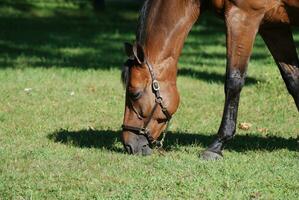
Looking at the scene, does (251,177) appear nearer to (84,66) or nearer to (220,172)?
(220,172)

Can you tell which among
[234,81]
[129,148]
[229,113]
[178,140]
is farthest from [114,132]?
[234,81]

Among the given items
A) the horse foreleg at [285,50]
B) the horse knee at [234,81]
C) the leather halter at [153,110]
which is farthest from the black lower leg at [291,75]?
the leather halter at [153,110]

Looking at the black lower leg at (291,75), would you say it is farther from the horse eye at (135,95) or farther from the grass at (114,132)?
the horse eye at (135,95)

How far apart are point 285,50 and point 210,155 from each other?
1.40 metres

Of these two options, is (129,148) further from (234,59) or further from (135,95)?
(234,59)

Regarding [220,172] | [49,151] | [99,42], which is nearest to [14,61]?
[99,42]

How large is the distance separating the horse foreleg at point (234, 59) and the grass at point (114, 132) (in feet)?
0.63

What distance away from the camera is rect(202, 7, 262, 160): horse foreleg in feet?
20.2

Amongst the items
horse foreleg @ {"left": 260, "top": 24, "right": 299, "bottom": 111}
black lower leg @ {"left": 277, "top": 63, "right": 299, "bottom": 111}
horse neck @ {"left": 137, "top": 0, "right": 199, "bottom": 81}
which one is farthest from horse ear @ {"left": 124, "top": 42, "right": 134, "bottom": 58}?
black lower leg @ {"left": 277, "top": 63, "right": 299, "bottom": 111}

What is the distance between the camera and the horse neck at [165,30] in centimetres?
634

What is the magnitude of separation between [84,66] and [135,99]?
6927 millimetres

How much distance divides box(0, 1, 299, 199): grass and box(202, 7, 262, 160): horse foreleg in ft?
0.63

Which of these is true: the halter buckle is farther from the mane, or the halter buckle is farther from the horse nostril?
the horse nostril

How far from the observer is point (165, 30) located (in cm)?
634
